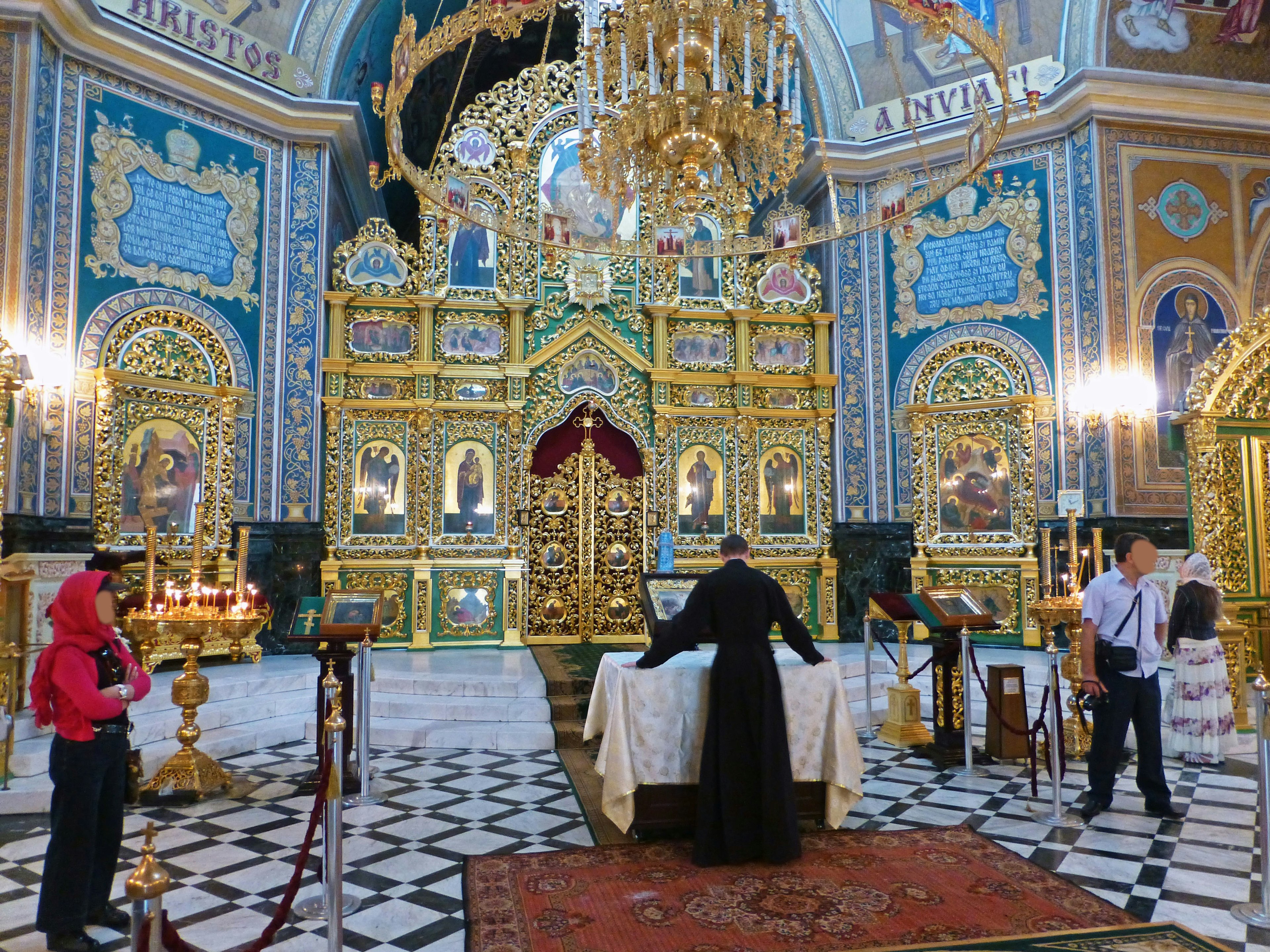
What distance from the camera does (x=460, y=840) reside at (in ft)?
16.8

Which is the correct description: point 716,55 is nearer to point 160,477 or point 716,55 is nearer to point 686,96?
point 686,96

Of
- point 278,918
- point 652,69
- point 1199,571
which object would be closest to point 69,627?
point 278,918

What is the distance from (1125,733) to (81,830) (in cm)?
538

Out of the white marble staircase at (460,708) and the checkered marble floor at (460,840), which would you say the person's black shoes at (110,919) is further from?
the white marble staircase at (460,708)

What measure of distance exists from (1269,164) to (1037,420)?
13.8 feet

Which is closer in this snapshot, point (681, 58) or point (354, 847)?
point (354, 847)

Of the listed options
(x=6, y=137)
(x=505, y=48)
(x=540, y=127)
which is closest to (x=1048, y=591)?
(x=540, y=127)

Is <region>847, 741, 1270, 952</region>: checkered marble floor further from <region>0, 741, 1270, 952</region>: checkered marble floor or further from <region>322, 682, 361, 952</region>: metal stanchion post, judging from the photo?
<region>322, 682, 361, 952</region>: metal stanchion post

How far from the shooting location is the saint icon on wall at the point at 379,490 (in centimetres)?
1118

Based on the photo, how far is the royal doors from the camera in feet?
38.5

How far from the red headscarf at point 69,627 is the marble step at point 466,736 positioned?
12.7ft

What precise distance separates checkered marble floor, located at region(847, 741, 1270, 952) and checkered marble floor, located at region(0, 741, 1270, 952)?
0.04ft

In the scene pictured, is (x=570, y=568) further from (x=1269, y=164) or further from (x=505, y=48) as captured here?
(x=1269, y=164)

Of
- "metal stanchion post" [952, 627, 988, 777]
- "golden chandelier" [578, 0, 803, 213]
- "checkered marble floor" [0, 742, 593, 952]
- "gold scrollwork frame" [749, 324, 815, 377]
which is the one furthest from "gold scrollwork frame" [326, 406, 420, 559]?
"metal stanchion post" [952, 627, 988, 777]
